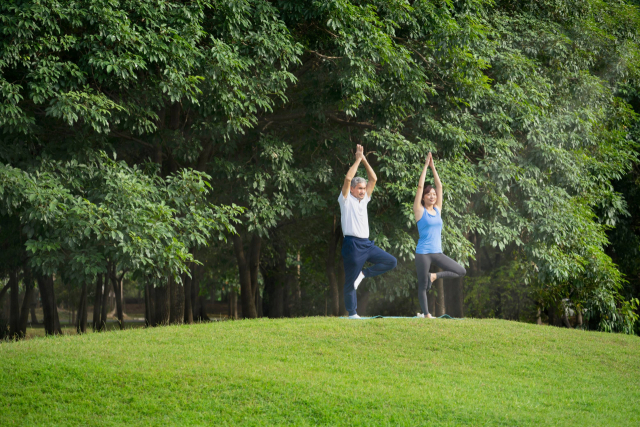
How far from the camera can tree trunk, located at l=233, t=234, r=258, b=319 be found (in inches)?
771

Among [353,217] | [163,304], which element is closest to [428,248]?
[353,217]

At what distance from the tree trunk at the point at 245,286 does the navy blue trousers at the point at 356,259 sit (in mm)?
8655

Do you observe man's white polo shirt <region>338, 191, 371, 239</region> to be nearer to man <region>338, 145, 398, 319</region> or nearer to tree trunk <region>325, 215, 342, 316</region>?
man <region>338, 145, 398, 319</region>

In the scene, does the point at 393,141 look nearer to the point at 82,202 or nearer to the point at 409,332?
the point at 409,332

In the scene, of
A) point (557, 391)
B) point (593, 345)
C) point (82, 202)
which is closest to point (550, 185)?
point (593, 345)

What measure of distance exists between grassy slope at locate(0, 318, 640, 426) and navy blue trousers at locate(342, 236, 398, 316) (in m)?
0.82

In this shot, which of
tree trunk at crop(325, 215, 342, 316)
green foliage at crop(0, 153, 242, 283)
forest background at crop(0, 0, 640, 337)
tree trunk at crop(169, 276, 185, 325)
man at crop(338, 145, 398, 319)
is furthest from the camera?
tree trunk at crop(325, 215, 342, 316)

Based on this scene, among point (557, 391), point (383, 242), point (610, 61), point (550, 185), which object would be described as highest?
point (610, 61)

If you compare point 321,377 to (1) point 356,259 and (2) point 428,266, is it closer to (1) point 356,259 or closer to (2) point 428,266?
(1) point 356,259

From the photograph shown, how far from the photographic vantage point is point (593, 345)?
39.1 feet

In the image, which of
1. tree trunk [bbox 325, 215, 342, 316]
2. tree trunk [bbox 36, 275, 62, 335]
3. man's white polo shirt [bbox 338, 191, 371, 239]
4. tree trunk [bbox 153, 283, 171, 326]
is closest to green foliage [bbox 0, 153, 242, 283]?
man's white polo shirt [bbox 338, 191, 371, 239]

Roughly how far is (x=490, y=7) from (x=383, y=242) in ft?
27.1

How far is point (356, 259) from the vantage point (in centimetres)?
1104

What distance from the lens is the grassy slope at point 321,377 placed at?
739 cm
